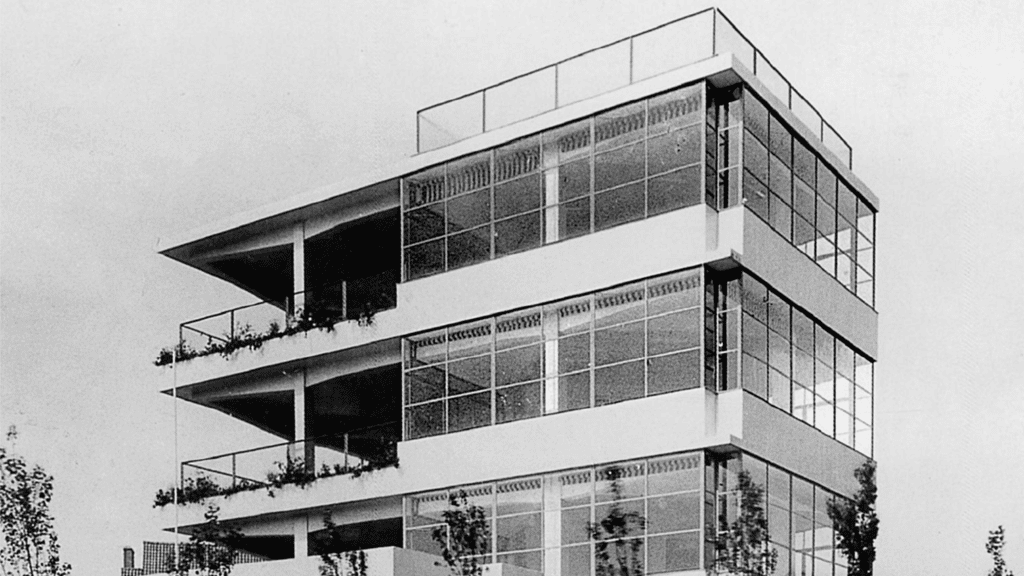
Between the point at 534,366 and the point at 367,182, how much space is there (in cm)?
641

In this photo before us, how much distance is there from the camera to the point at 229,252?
4191 centimetres

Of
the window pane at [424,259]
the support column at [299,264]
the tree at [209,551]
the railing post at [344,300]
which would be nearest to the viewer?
the window pane at [424,259]

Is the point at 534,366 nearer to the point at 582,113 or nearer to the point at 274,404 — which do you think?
the point at 582,113

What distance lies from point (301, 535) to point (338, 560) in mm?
4222

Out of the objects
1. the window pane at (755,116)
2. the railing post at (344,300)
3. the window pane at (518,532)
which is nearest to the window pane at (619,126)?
the window pane at (755,116)

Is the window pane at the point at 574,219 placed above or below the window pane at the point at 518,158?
below

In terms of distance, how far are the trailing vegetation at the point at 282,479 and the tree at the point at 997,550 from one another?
13.1 meters

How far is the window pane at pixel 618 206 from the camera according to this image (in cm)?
3419

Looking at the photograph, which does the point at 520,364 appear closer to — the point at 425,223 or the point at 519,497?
the point at 519,497

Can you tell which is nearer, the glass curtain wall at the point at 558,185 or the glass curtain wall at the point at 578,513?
the glass curtain wall at the point at 578,513

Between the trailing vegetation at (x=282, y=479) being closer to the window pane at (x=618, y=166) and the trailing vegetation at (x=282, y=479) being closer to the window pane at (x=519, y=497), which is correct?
the window pane at (x=519, y=497)

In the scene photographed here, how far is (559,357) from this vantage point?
114ft

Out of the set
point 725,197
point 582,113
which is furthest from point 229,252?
point 725,197

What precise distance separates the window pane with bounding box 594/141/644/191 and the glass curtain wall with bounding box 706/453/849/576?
5.97m
